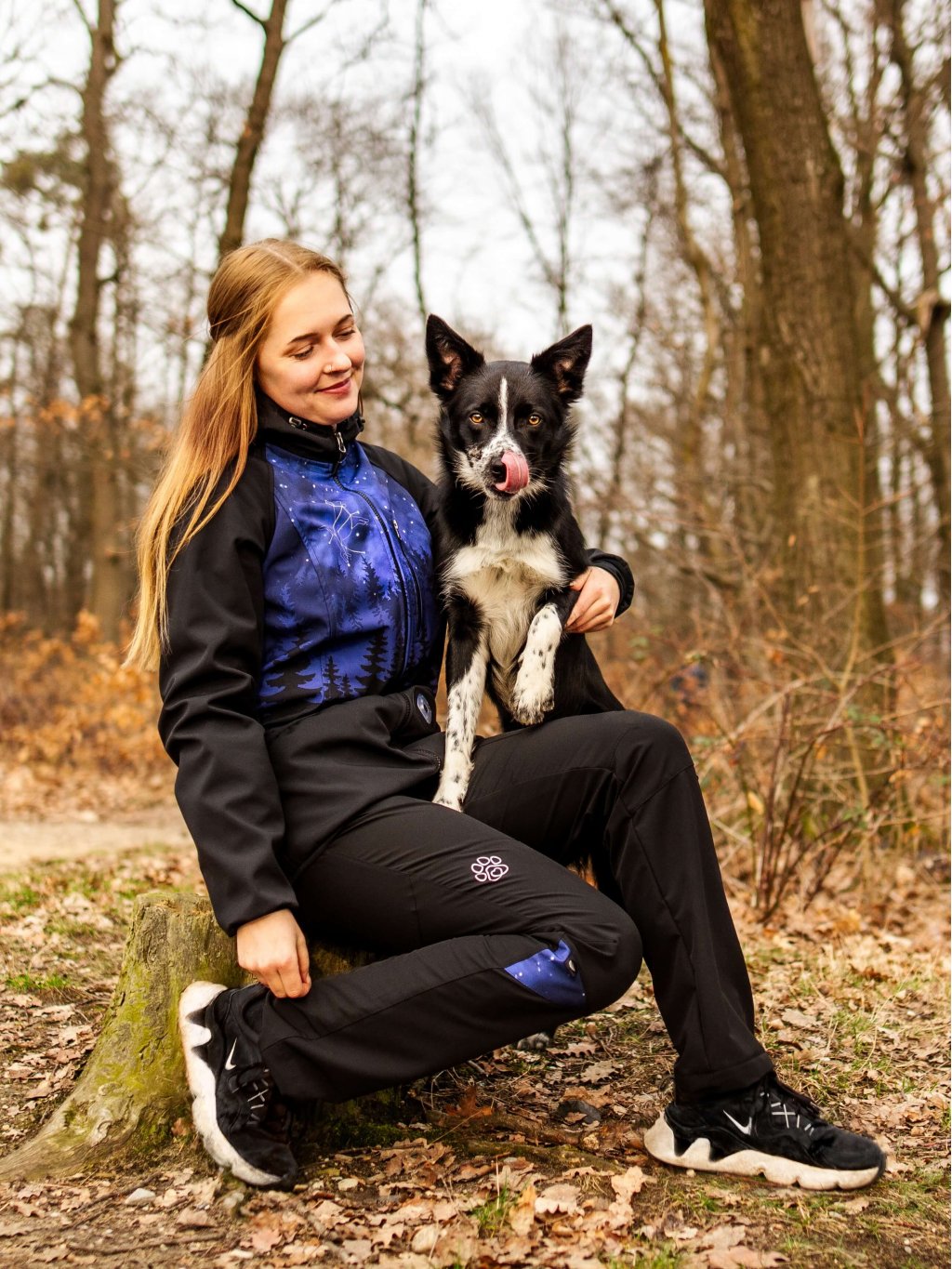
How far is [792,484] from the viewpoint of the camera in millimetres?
5961

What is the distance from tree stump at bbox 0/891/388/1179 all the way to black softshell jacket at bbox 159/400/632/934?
0.30 meters

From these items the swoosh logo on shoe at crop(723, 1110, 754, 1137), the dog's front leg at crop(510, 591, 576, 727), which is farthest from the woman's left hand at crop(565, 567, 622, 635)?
the swoosh logo on shoe at crop(723, 1110, 754, 1137)

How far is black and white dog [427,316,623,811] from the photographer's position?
115 inches

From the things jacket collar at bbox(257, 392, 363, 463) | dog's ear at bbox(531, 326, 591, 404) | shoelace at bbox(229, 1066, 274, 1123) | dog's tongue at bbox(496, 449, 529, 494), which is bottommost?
shoelace at bbox(229, 1066, 274, 1123)

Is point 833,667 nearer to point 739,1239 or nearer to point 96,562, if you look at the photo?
point 739,1239

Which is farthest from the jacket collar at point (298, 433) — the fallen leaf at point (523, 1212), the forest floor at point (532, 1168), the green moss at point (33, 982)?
the green moss at point (33, 982)

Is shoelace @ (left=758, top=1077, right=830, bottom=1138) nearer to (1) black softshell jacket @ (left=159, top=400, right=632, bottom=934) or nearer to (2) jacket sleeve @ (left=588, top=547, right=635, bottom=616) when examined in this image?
(1) black softshell jacket @ (left=159, top=400, right=632, bottom=934)

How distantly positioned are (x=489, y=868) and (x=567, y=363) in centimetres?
155

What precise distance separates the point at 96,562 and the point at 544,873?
1246 centimetres

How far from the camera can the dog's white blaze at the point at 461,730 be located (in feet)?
8.65

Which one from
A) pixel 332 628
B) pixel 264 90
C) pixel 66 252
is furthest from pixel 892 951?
pixel 66 252

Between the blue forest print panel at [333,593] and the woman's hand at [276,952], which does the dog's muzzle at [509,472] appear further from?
Result: the woman's hand at [276,952]

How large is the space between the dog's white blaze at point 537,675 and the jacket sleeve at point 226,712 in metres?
0.73

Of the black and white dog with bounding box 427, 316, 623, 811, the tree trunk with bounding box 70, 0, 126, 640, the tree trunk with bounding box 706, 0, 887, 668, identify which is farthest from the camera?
the tree trunk with bounding box 70, 0, 126, 640
